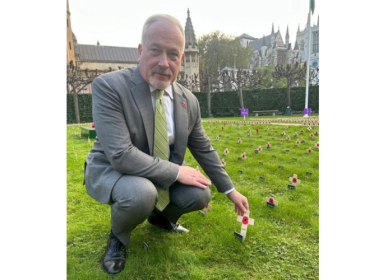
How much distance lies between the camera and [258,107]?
18.7 metres

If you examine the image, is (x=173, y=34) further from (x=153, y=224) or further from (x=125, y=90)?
(x=153, y=224)

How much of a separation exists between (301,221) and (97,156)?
1.60m

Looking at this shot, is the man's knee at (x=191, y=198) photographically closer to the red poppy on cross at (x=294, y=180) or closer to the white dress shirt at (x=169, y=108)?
the white dress shirt at (x=169, y=108)

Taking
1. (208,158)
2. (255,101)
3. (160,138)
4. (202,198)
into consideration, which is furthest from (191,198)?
(255,101)

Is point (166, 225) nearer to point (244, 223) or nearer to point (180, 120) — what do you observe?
point (244, 223)

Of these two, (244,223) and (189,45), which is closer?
(244,223)

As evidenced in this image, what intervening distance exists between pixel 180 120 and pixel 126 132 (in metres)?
0.35

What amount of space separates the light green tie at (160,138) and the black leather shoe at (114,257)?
35 cm

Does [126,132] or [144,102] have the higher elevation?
[144,102]

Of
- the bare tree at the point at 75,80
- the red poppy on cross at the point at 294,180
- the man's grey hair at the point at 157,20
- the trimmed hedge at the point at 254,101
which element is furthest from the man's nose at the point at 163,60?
the trimmed hedge at the point at 254,101

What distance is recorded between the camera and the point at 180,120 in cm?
161

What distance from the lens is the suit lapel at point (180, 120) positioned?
1605 mm
